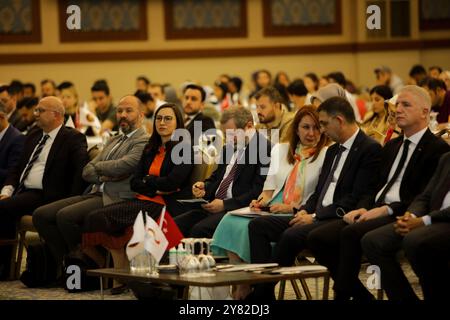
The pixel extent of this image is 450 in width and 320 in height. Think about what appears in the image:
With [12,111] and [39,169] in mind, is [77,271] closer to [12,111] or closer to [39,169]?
[39,169]

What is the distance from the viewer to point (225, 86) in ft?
46.9

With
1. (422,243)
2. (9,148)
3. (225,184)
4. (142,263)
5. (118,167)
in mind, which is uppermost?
(9,148)

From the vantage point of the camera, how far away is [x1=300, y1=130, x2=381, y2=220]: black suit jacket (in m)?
6.55

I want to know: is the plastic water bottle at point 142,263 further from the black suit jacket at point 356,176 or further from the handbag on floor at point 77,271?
the handbag on floor at point 77,271

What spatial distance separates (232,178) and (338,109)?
123cm

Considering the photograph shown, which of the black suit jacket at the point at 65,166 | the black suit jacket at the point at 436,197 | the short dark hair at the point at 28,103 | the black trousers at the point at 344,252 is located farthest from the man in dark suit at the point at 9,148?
the black suit jacket at the point at 436,197

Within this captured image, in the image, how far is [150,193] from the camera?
785 centimetres

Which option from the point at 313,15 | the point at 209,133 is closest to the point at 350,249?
the point at 209,133

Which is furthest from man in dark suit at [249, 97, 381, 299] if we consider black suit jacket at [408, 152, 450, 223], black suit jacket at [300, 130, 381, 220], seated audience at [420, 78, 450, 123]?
seated audience at [420, 78, 450, 123]

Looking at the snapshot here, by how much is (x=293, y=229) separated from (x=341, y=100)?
0.89 meters

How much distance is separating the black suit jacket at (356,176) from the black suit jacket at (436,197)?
1.47ft

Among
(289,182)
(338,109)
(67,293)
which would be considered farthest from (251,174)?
(67,293)

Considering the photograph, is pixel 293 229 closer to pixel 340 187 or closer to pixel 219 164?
pixel 340 187

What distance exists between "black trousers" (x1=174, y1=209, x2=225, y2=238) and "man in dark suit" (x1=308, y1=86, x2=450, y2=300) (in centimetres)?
114
